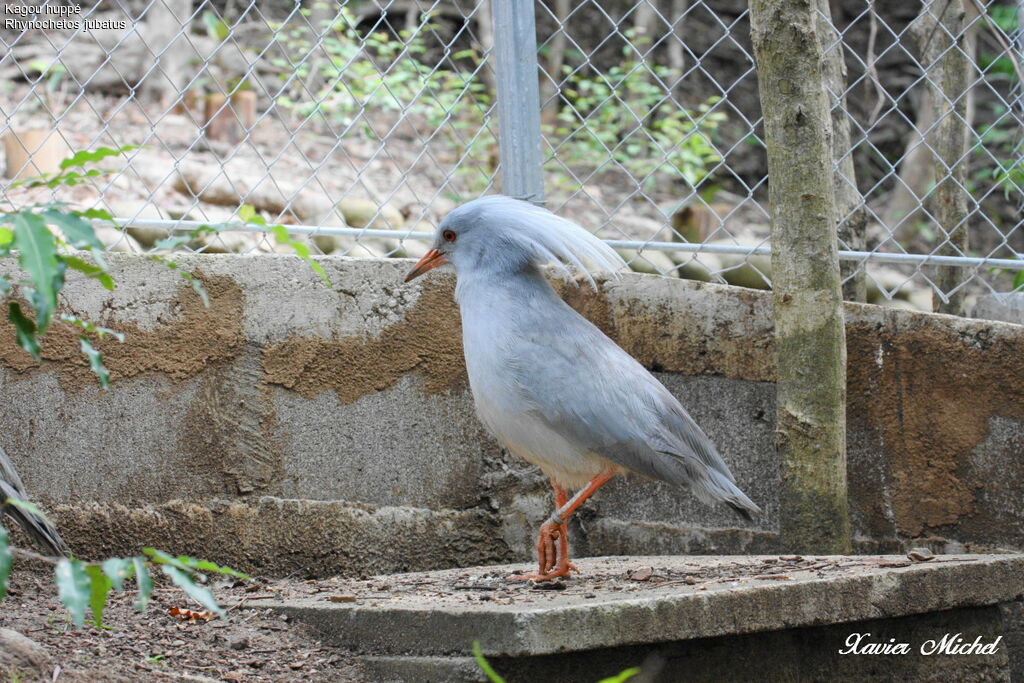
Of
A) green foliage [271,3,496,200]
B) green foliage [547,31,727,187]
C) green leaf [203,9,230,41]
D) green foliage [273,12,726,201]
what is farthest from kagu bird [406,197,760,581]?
green leaf [203,9,230,41]

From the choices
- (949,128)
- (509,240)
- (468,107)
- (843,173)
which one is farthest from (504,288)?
(468,107)

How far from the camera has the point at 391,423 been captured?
407 cm

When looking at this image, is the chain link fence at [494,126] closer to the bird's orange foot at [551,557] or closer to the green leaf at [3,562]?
the bird's orange foot at [551,557]

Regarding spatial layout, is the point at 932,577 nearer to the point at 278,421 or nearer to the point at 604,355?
the point at 604,355

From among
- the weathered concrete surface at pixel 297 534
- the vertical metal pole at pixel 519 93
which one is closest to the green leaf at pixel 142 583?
the weathered concrete surface at pixel 297 534

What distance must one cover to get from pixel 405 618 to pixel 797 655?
1.08 meters

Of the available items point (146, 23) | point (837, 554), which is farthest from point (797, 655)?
point (146, 23)

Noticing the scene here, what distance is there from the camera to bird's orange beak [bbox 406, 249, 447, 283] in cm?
372

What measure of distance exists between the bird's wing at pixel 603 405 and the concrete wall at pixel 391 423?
0.81 meters

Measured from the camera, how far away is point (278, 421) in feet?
13.0

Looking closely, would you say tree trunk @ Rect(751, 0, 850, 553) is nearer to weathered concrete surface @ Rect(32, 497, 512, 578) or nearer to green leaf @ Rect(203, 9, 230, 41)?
weathered concrete surface @ Rect(32, 497, 512, 578)

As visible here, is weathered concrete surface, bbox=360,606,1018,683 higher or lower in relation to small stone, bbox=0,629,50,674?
lower

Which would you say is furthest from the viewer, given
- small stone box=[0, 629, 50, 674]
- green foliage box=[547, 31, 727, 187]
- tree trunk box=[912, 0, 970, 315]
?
green foliage box=[547, 31, 727, 187]

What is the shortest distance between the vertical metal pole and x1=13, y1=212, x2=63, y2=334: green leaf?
2494mm
